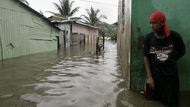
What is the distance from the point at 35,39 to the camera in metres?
15.8

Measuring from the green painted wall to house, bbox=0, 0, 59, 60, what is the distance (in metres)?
8.08

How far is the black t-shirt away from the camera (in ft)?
12.3

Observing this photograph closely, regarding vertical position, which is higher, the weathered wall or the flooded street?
the weathered wall

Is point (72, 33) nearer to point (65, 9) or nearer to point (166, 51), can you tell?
point (65, 9)

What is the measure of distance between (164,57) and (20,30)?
35.7 ft

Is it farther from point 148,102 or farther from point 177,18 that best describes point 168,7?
point 148,102

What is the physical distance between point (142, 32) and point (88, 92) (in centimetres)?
168

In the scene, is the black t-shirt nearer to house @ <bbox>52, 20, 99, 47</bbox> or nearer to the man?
the man

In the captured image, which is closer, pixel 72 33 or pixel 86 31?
pixel 72 33

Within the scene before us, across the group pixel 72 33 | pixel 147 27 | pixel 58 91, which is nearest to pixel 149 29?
pixel 147 27

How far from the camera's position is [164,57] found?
3834 mm

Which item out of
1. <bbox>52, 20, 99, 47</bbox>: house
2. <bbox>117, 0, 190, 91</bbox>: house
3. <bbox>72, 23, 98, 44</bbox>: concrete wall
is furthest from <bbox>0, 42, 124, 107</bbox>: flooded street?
<bbox>72, 23, 98, 44</bbox>: concrete wall

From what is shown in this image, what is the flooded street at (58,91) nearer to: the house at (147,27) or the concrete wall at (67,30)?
the house at (147,27)

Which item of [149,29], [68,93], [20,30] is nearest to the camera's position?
[149,29]
